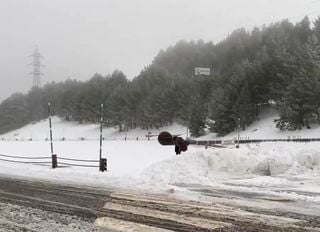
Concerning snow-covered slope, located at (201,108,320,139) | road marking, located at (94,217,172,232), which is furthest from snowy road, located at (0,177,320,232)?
snow-covered slope, located at (201,108,320,139)

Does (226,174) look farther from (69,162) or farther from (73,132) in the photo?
(73,132)

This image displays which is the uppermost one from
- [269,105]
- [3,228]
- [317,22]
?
[317,22]

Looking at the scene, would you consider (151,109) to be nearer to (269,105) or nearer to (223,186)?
(269,105)

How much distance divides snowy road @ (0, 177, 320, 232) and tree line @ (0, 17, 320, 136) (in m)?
51.5

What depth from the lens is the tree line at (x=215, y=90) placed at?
63.5 meters

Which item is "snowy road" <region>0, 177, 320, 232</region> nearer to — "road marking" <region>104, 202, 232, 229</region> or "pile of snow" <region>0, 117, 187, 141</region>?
"road marking" <region>104, 202, 232, 229</region>

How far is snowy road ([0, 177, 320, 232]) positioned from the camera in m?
8.27

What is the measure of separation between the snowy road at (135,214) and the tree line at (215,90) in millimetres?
51504

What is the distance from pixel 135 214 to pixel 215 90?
80.7m

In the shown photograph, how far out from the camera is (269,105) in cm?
7894

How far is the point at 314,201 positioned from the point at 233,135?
61275 mm

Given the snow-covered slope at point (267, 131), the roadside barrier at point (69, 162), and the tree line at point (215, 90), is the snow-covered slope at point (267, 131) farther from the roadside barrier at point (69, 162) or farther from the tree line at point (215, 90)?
the roadside barrier at point (69, 162)

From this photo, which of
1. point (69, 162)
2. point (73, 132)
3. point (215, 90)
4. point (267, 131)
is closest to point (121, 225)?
point (69, 162)

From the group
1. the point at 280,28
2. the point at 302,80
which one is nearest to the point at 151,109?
the point at 280,28
